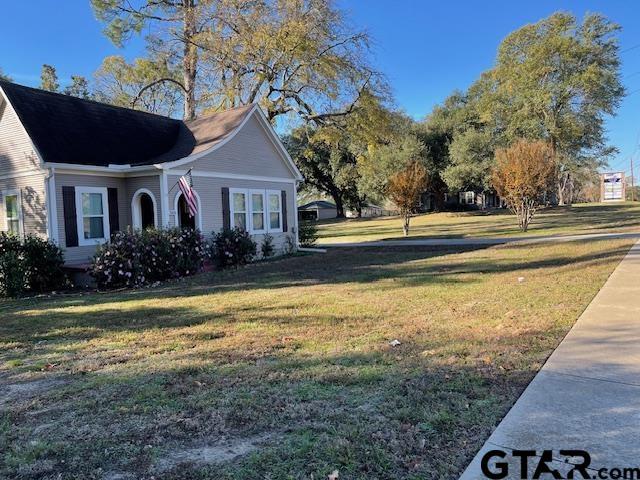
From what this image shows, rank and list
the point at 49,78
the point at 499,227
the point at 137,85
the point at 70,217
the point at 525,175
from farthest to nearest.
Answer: the point at 49,78, the point at 137,85, the point at 499,227, the point at 525,175, the point at 70,217

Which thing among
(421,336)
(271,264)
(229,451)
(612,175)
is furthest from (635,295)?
(612,175)

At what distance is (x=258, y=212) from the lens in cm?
1594

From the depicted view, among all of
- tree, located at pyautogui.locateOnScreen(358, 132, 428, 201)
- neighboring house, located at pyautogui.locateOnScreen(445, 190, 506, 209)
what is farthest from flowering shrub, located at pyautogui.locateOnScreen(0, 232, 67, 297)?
neighboring house, located at pyautogui.locateOnScreen(445, 190, 506, 209)

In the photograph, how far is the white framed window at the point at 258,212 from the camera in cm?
1569

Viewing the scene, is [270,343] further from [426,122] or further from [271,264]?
[426,122]

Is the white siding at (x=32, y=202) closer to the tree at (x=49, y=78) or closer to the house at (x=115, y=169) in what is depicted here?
the house at (x=115, y=169)

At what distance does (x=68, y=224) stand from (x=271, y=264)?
555 centimetres

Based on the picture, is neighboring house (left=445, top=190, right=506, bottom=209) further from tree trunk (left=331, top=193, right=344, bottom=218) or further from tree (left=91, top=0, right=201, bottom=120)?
tree (left=91, top=0, right=201, bottom=120)

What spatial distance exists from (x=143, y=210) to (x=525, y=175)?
1551cm

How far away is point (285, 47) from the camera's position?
763 inches

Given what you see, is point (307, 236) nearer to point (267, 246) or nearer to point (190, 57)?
point (267, 246)

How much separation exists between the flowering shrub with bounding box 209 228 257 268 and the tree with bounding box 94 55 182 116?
1627cm

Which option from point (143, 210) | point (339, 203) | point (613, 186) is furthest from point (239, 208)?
point (613, 186)

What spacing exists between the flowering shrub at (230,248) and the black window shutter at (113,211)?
2.73 m
